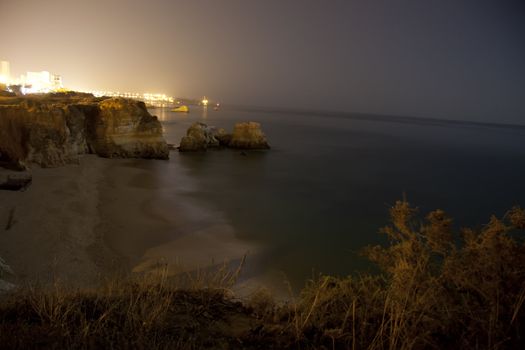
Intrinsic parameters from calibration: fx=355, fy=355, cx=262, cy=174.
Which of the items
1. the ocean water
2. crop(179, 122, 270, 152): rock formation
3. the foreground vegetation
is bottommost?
the ocean water

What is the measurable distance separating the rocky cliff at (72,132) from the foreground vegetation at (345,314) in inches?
533

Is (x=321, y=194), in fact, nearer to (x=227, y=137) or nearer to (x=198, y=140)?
(x=198, y=140)

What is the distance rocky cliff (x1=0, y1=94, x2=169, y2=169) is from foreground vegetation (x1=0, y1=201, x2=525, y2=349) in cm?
1353

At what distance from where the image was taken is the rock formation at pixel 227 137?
31203 mm

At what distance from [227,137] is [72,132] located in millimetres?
16523

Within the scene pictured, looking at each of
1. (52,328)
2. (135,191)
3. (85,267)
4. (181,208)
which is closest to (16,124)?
(135,191)

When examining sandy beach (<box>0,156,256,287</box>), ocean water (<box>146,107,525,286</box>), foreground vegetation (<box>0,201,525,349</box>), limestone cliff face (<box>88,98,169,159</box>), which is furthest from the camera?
limestone cliff face (<box>88,98,169,159</box>)

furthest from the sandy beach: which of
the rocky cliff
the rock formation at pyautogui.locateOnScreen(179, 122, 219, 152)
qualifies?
the rock formation at pyautogui.locateOnScreen(179, 122, 219, 152)

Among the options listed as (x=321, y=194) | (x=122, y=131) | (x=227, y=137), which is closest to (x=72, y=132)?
(x=122, y=131)

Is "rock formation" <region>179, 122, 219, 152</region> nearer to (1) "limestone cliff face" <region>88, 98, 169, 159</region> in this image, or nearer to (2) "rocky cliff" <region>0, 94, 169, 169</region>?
(2) "rocky cliff" <region>0, 94, 169, 169</region>

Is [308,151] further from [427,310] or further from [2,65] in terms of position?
[2,65]

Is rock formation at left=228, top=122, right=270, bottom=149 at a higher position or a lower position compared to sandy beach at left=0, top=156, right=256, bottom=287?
higher

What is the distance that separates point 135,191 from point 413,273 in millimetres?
14137

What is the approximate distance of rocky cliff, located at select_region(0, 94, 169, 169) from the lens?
1587 cm
